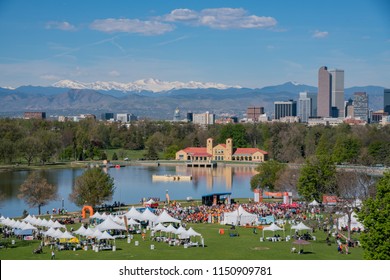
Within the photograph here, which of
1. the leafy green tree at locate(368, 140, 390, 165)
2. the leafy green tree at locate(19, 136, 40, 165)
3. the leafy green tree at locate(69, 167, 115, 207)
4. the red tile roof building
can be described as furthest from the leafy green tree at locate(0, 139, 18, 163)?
the leafy green tree at locate(69, 167, 115, 207)

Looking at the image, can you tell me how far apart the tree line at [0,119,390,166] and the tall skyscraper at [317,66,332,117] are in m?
105

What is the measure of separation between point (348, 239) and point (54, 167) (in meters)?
41.6

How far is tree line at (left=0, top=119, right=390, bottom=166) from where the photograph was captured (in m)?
56.4

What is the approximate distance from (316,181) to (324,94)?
170611mm

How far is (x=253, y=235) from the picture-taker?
19.9 meters

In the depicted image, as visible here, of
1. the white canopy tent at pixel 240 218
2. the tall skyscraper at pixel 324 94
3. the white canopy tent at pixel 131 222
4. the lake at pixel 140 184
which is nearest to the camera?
the white canopy tent at pixel 131 222

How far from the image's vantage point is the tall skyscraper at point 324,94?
7313 inches

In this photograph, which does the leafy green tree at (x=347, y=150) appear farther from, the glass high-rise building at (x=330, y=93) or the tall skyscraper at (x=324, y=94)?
the tall skyscraper at (x=324, y=94)

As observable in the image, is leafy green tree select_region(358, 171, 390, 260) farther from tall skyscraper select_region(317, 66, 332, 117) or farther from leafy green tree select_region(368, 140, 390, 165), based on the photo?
tall skyscraper select_region(317, 66, 332, 117)

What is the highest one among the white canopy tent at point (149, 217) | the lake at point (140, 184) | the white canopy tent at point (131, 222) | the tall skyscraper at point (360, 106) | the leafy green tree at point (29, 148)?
the tall skyscraper at point (360, 106)

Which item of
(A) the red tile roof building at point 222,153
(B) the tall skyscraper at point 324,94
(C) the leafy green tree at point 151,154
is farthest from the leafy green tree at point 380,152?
(B) the tall skyscraper at point 324,94

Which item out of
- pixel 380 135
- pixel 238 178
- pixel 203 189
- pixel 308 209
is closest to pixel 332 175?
pixel 308 209

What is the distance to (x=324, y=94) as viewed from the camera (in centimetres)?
19588

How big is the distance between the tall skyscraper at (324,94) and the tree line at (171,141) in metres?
105
